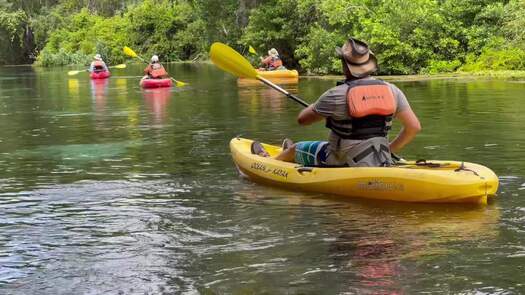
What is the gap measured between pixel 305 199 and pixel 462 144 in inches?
128

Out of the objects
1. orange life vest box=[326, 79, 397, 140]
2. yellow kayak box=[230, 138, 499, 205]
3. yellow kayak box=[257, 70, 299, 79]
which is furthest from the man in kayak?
yellow kayak box=[257, 70, 299, 79]

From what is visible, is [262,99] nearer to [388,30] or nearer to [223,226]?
[388,30]

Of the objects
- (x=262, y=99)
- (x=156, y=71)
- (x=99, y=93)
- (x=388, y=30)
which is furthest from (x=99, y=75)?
(x=262, y=99)

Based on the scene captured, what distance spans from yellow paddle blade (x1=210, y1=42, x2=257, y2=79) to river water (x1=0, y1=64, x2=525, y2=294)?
3.35 ft

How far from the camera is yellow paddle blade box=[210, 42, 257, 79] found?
8234 mm

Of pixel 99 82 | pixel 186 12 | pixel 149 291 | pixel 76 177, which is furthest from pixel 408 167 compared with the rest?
pixel 186 12

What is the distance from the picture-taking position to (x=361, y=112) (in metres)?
5.66

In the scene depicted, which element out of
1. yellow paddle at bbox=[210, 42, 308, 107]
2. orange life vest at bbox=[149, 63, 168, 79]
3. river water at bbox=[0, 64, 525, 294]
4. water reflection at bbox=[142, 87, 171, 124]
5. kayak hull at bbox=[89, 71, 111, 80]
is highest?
yellow paddle at bbox=[210, 42, 308, 107]

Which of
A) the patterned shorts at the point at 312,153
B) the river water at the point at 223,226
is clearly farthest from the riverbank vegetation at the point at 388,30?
the patterned shorts at the point at 312,153

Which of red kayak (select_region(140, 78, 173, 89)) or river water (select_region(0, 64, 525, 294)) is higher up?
red kayak (select_region(140, 78, 173, 89))

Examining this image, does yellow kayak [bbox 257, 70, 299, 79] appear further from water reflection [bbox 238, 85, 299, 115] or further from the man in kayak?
the man in kayak

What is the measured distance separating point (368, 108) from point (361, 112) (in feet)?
0.20

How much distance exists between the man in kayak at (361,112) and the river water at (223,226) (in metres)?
0.41

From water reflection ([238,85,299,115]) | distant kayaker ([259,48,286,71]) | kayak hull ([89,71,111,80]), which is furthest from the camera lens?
kayak hull ([89,71,111,80])
